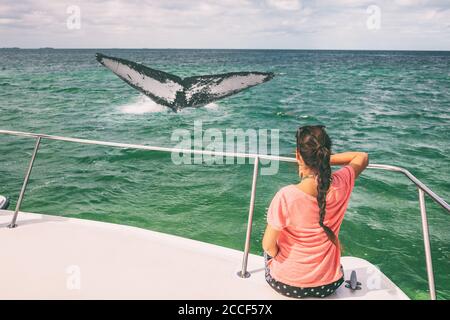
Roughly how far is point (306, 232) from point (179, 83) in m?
6.79

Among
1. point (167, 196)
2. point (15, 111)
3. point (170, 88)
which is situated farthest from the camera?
point (15, 111)

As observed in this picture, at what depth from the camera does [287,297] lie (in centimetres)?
286

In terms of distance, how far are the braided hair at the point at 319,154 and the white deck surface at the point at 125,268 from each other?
1.02 m

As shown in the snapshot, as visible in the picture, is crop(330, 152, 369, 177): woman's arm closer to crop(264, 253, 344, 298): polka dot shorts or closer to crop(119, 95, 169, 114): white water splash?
crop(264, 253, 344, 298): polka dot shorts

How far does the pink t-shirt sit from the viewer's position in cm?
248

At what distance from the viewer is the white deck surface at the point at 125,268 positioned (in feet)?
9.82

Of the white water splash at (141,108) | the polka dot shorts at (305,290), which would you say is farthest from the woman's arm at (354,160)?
the white water splash at (141,108)

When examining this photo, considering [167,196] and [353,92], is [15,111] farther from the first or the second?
[353,92]

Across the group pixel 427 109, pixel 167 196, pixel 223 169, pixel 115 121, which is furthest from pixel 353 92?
pixel 167 196

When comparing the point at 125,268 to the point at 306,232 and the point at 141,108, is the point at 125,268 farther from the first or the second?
the point at 141,108

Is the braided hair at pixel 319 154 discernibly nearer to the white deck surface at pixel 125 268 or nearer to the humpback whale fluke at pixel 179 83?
the white deck surface at pixel 125 268
